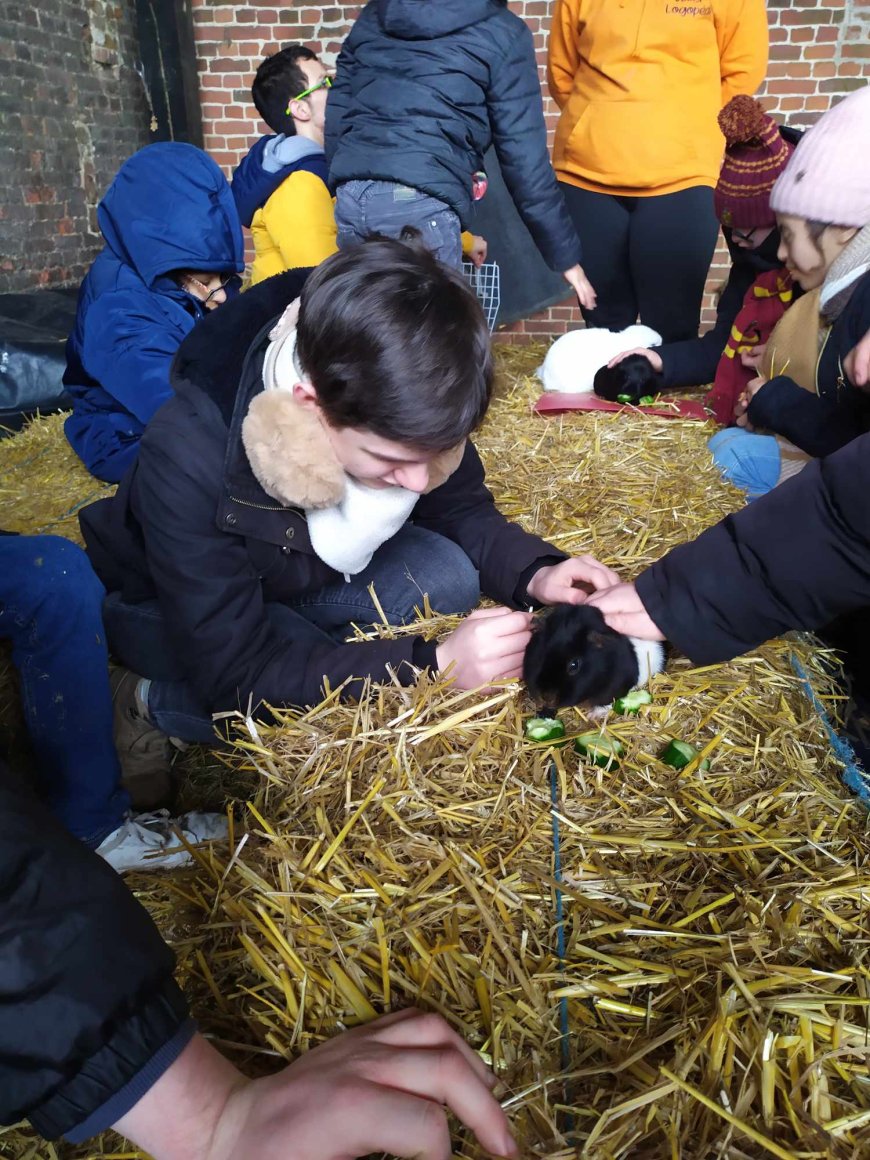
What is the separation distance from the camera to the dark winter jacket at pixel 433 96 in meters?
3.56

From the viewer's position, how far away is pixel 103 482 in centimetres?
361

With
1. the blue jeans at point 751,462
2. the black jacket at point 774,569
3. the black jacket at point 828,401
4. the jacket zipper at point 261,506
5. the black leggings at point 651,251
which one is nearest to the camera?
the black jacket at point 774,569

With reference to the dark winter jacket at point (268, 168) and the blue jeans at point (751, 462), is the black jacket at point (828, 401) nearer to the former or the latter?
the blue jeans at point (751, 462)

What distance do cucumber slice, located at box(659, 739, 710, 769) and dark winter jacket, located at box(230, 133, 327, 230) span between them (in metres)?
3.97

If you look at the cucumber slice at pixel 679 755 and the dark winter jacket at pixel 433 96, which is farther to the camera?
the dark winter jacket at pixel 433 96

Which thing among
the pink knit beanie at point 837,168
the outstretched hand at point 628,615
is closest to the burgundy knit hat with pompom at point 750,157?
the pink knit beanie at point 837,168

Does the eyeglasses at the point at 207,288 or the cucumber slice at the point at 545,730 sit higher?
the eyeglasses at the point at 207,288

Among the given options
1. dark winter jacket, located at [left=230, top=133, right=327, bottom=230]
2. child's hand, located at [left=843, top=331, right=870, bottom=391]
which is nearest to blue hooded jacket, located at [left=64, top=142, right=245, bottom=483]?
dark winter jacket, located at [left=230, top=133, right=327, bottom=230]

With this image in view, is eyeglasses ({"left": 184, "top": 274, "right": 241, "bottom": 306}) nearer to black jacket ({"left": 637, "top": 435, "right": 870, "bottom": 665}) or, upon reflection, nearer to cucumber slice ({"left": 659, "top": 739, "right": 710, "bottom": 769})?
black jacket ({"left": 637, "top": 435, "right": 870, "bottom": 665})

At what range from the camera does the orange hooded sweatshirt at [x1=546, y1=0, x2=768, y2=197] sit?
4.07m

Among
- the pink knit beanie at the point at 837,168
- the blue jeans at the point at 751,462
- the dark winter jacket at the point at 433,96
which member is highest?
the dark winter jacket at the point at 433,96

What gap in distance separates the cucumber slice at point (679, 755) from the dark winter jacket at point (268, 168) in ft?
13.0

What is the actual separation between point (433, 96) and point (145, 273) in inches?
61.7

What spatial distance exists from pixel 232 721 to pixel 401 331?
1.00 meters
